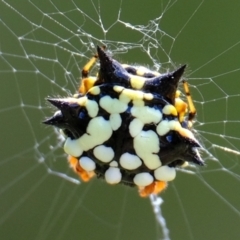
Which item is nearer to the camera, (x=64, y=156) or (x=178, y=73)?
(x=178, y=73)

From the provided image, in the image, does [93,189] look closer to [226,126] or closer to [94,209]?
[94,209]

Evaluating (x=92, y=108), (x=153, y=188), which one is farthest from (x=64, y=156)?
(x=92, y=108)

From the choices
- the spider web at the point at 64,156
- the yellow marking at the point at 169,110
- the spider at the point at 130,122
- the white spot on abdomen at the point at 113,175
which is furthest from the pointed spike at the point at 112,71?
the spider web at the point at 64,156

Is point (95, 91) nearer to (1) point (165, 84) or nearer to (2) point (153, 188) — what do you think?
(1) point (165, 84)

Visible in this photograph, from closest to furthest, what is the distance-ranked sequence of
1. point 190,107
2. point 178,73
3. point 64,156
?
point 178,73 < point 190,107 < point 64,156

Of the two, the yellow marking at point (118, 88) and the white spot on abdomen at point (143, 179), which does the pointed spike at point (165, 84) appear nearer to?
the yellow marking at point (118, 88)

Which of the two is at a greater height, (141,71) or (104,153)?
(141,71)

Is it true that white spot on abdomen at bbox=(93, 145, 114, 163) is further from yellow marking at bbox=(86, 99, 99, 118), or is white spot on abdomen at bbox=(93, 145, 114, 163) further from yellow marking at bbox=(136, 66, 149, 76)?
yellow marking at bbox=(136, 66, 149, 76)
